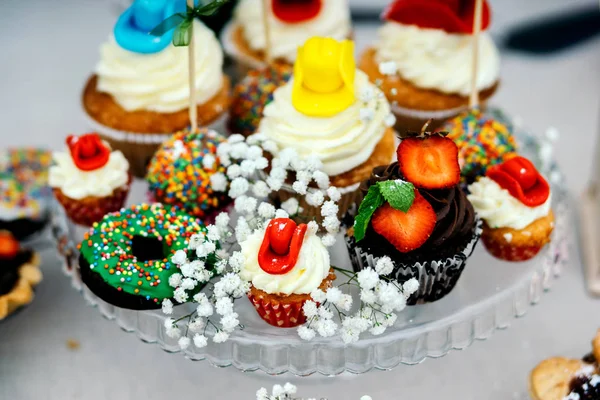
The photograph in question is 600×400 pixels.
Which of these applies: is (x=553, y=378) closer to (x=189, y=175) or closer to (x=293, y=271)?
(x=293, y=271)

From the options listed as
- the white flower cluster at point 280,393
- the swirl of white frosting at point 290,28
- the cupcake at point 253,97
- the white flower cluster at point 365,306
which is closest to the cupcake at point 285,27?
the swirl of white frosting at point 290,28

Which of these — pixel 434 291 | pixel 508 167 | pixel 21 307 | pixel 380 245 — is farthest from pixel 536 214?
pixel 21 307

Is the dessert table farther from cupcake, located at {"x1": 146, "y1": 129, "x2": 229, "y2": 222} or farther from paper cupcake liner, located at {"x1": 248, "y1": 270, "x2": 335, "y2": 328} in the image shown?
cupcake, located at {"x1": 146, "y1": 129, "x2": 229, "y2": 222}

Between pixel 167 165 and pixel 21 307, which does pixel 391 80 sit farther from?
pixel 21 307

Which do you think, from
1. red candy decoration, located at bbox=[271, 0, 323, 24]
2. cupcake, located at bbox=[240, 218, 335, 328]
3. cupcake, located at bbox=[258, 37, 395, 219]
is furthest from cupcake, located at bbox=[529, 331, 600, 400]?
red candy decoration, located at bbox=[271, 0, 323, 24]

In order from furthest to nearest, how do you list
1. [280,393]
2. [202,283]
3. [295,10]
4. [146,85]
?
[295,10]
[146,85]
[202,283]
[280,393]

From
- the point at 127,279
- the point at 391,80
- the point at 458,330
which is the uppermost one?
the point at 391,80

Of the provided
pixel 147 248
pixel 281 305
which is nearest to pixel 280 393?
pixel 281 305
